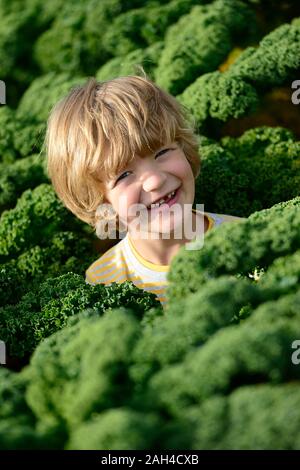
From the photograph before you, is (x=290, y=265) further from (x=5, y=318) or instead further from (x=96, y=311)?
(x=5, y=318)

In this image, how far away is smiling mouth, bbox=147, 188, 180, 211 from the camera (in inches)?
162

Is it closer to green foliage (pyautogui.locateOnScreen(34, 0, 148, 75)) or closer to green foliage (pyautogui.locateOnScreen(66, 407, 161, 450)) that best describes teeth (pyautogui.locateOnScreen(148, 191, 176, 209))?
green foliage (pyautogui.locateOnScreen(66, 407, 161, 450))

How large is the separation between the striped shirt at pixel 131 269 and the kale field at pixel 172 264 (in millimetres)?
346

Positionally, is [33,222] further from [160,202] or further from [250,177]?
[250,177]

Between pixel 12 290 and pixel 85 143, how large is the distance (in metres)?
1.24

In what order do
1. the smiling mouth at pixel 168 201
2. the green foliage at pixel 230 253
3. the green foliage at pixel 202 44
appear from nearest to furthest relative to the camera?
the green foliage at pixel 230 253, the smiling mouth at pixel 168 201, the green foliage at pixel 202 44

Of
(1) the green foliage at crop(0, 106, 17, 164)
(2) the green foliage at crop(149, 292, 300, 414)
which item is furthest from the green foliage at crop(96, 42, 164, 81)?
(2) the green foliage at crop(149, 292, 300, 414)

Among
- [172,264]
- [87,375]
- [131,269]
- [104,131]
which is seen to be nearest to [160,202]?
[104,131]

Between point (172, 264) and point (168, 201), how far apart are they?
3.64ft

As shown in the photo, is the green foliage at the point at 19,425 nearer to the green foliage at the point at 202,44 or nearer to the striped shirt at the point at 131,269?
the striped shirt at the point at 131,269

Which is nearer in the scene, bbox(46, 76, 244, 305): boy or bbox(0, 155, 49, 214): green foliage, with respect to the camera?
bbox(46, 76, 244, 305): boy

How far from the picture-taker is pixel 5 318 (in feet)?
13.2

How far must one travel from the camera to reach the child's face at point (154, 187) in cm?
403

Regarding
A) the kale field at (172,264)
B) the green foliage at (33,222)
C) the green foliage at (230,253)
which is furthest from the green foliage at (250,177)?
the green foliage at (230,253)
